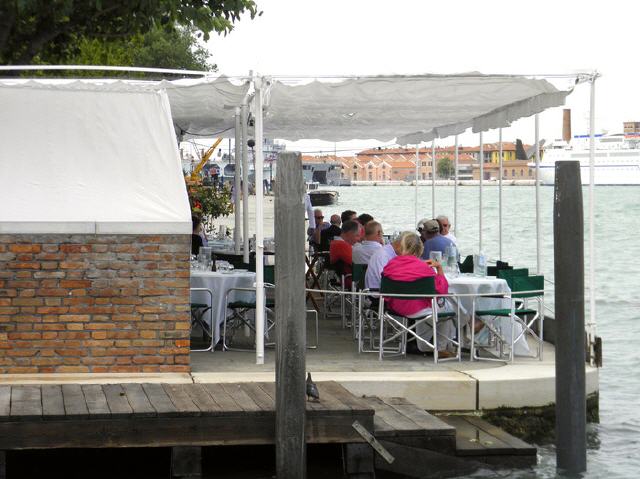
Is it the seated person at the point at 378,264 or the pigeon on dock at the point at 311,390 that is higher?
the seated person at the point at 378,264

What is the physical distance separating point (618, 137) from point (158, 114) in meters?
150

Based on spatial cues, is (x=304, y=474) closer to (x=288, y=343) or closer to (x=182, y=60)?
(x=288, y=343)

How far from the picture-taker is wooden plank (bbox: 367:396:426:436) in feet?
30.9

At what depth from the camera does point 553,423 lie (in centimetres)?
1112

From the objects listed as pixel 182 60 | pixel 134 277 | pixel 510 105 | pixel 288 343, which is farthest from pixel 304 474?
pixel 182 60

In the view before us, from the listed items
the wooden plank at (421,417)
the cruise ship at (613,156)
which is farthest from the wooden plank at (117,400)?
the cruise ship at (613,156)

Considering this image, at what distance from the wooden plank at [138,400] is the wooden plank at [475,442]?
2.37 metres

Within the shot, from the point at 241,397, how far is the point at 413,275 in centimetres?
294

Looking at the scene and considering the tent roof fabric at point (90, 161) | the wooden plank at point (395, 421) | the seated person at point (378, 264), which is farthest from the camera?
the seated person at point (378, 264)

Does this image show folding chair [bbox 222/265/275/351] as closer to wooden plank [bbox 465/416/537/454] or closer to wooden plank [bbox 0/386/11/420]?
wooden plank [bbox 465/416/537/454]

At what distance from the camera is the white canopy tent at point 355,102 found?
11.1m

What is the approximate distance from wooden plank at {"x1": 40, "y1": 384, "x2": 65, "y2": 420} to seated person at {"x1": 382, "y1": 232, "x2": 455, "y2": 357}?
11.7 feet

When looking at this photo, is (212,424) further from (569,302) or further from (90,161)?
(90,161)

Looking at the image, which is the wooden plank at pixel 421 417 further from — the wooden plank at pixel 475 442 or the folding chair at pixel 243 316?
the folding chair at pixel 243 316
